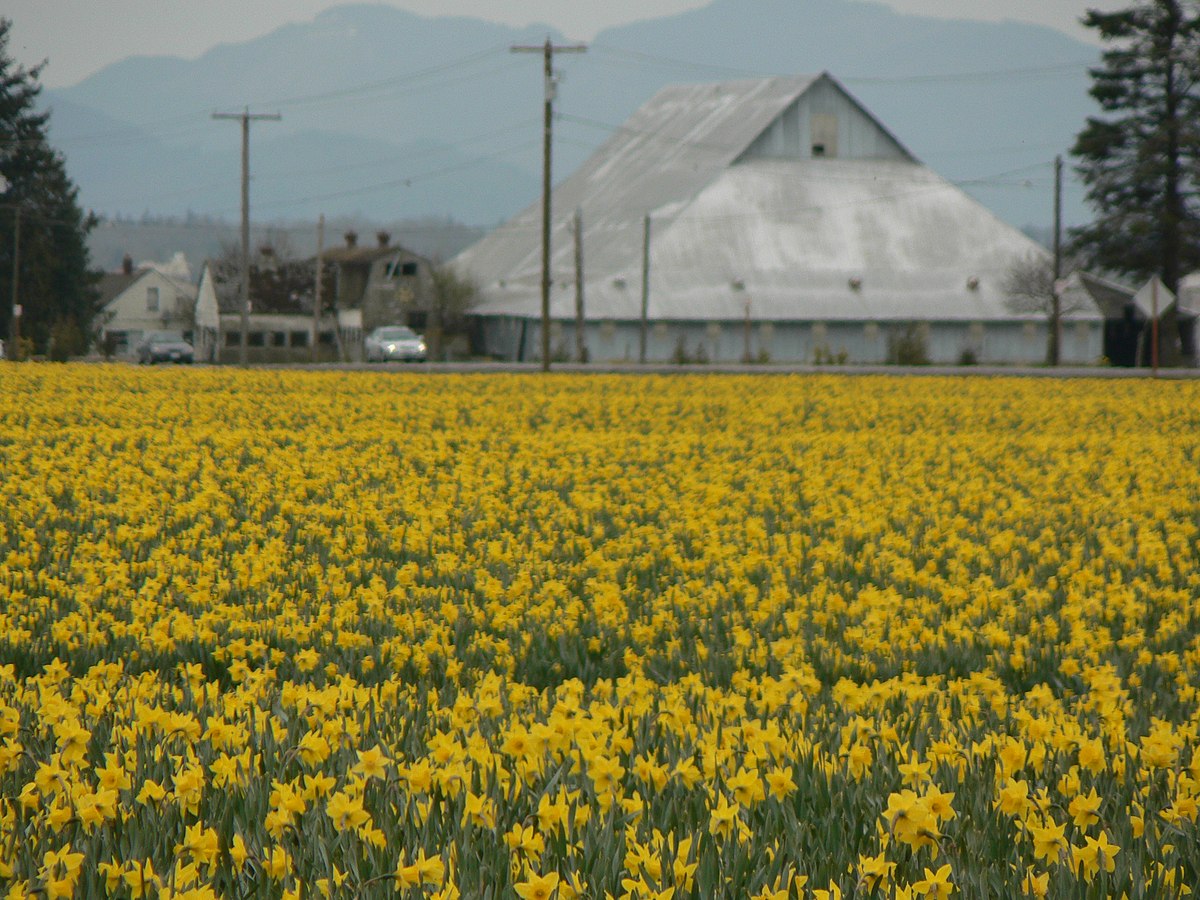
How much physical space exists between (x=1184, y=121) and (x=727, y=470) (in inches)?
2146

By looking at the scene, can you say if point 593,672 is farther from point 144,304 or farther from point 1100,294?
point 144,304

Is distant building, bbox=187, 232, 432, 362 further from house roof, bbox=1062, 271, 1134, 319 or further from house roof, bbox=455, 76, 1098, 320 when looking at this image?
house roof, bbox=1062, 271, 1134, 319

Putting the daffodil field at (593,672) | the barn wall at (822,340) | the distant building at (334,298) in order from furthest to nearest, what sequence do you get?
the distant building at (334,298)
the barn wall at (822,340)
the daffodil field at (593,672)

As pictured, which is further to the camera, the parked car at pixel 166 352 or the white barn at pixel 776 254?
the white barn at pixel 776 254

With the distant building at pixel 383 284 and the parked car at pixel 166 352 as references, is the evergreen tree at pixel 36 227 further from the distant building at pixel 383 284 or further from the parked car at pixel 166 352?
the distant building at pixel 383 284

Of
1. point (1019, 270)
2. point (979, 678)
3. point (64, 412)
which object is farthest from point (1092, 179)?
point (979, 678)

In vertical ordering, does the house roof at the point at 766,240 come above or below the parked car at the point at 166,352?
above

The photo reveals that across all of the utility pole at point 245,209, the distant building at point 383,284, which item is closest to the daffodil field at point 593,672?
the utility pole at point 245,209

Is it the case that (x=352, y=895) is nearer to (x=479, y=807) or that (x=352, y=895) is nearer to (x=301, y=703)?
(x=479, y=807)

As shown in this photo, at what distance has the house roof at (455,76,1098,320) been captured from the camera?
74.5 m

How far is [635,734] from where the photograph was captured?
→ 5047mm

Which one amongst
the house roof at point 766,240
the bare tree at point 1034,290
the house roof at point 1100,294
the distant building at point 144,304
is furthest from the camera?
the distant building at point 144,304

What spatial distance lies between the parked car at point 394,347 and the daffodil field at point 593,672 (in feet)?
169

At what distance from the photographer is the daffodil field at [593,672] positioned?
3.82 meters
